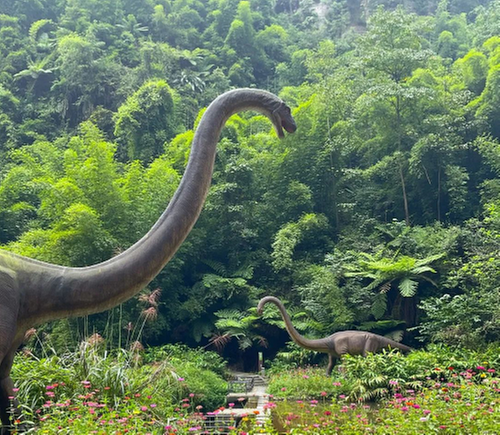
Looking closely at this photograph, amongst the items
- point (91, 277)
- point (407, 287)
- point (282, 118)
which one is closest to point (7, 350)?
point (91, 277)

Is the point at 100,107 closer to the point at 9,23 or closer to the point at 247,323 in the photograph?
the point at 9,23

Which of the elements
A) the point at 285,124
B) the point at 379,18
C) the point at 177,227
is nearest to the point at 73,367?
the point at 177,227

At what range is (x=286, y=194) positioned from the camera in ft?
47.7

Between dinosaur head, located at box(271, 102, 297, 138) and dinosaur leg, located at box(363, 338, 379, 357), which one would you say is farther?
dinosaur leg, located at box(363, 338, 379, 357)

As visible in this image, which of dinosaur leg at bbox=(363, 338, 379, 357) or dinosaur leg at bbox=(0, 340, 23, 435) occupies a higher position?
dinosaur leg at bbox=(0, 340, 23, 435)

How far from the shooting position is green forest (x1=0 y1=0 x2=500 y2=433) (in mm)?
10656

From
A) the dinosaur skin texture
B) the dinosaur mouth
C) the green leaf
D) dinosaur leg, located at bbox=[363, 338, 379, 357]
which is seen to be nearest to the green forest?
the green leaf

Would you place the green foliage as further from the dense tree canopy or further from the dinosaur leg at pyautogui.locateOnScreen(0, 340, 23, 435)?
the dinosaur leg at pyautogui.locateOnScreen(0, 340, 23, 435)

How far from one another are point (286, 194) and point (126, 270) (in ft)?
39.5

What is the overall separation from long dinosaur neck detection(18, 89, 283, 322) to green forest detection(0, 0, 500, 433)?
5.18m

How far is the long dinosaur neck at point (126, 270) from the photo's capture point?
267 cm

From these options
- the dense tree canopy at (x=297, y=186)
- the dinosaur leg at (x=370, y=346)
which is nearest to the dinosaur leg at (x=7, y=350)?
the dinosaur leg at (x=370, y=346)

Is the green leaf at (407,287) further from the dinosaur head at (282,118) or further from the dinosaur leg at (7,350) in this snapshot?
the dinosaur leg at (7,350)

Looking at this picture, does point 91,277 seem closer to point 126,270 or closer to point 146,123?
point 126,270
